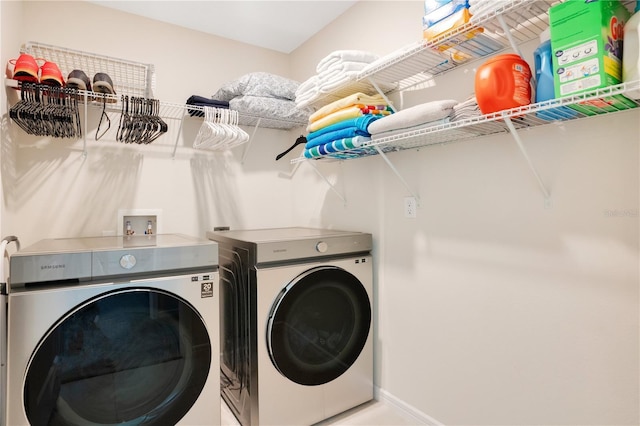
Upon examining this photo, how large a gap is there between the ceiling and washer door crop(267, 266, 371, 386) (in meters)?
1.67

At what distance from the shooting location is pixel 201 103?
217 centimetres

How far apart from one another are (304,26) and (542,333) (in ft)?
7.61

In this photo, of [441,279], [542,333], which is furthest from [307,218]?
[542,333]

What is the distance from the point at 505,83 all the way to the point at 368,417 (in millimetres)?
1752

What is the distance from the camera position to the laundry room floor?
187cm

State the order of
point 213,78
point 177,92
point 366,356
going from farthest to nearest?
point 213,78
point 177,92
point 366,356

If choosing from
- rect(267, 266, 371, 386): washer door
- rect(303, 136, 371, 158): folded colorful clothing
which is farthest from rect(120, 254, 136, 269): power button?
rect(303, 136, 371, 158): folded colorful clothing

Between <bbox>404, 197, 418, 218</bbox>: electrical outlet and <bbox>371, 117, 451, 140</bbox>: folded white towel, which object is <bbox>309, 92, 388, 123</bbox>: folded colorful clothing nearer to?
<bbox>371, 117, 451, 140</bbox>: folded white towel

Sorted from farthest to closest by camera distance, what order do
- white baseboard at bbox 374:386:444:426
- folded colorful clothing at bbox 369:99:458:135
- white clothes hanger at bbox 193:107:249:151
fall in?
white clothes hanger at bbox 193:107:249:151, white baseboard at bbox 374:386:444:426, folded colorful clothing at bbox 369:99:458:135

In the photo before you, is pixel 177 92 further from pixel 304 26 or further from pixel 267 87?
pixel 304 26

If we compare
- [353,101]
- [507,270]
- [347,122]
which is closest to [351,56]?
[353,101]

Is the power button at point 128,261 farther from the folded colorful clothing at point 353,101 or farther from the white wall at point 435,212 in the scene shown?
the folded colorful clothing at point 353,101

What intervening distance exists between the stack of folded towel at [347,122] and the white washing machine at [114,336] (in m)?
0.78

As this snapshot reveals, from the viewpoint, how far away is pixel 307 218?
2.68 m
